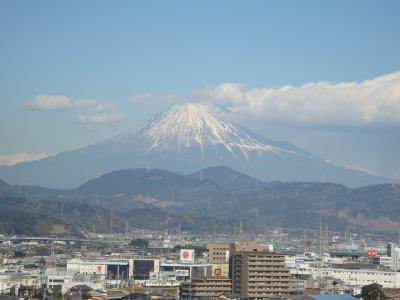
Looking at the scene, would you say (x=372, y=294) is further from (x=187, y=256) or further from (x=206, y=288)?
(x=187, y=256)

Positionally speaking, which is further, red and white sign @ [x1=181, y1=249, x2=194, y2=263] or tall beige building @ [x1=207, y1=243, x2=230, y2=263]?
tall beige building @ [x1=207, y1=243, x2=230, y2=263]

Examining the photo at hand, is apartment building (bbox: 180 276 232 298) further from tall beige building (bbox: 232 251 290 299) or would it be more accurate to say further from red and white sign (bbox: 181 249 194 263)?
red and white sign (bbox: 181 249 194 263)

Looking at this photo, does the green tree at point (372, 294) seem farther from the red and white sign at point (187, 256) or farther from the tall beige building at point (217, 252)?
the tall beige building at point (217, 252)

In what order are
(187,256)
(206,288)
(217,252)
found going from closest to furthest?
1. (206,288)
2. (187,256)
3. (217,252)

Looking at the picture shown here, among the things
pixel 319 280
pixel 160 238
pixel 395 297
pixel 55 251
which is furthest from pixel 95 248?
pixel 395 297

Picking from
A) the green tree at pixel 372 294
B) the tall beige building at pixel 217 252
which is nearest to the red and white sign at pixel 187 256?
the tall beige building at pixel 217 252

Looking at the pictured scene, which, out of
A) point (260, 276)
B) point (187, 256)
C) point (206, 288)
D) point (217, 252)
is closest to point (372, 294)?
point (206, 288)

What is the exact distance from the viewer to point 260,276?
72.2m

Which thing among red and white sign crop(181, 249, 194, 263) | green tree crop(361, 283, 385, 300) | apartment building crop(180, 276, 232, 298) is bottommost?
green tree crop(361, 283, 385, 300)

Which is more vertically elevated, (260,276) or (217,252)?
(217,252)

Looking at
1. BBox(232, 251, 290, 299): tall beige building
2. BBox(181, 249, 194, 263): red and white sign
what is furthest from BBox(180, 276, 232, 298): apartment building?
BBox(181, 249, 194, 263): red and white sign

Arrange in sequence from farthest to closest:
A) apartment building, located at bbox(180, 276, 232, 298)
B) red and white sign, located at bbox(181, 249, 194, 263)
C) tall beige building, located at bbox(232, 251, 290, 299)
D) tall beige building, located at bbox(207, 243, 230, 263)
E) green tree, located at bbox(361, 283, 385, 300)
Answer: tall beige building, located at bbox(207, 243, 230, 263) < red and white sign, located at bbox(181, 249, 194, 263) < tall beige building, located at bbox(232, 251, 290, 299) < apartment building, located at bbox(180, 276, 232, 298) < green tree, located at bbox(361, 283, 385, 300)

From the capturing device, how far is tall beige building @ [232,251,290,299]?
71.2 meters

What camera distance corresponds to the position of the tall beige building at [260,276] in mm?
71250
